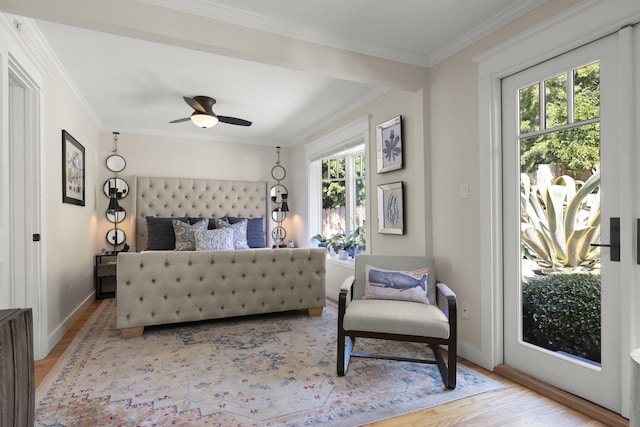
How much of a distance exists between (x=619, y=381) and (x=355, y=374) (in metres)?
1.44

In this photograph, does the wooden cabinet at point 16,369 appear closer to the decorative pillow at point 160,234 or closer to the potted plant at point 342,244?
the potted plant at point 342,244

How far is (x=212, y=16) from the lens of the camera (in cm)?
238

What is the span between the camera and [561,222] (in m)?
2.25

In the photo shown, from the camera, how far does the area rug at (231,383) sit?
1.98 m

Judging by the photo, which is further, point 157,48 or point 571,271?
point 157,48

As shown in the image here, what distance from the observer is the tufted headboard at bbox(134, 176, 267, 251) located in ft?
17.6

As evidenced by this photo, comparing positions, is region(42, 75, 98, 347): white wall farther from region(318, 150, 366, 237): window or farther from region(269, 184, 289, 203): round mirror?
region(318, 150, 366, 237): window

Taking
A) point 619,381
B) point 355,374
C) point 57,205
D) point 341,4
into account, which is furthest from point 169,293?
point 619,381

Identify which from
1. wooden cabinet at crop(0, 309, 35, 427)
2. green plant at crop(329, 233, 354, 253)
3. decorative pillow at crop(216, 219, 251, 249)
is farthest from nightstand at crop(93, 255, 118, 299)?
wooden cabinet at crop(0, 309, 35, 427)

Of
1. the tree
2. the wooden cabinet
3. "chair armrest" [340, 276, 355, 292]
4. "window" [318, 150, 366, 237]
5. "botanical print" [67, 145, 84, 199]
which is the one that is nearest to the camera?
the wooden cabinet

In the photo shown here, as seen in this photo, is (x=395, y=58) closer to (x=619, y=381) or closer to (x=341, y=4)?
(x=341, y=4)

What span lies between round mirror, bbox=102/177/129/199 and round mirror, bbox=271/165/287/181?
2243 mm

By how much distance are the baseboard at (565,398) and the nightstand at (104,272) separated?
14.8 ft

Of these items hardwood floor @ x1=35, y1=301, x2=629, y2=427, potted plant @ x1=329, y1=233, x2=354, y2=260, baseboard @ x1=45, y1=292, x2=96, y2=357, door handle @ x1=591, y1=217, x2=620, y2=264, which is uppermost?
door handle @ x1=591, y1=217, x2=620, y2=264
